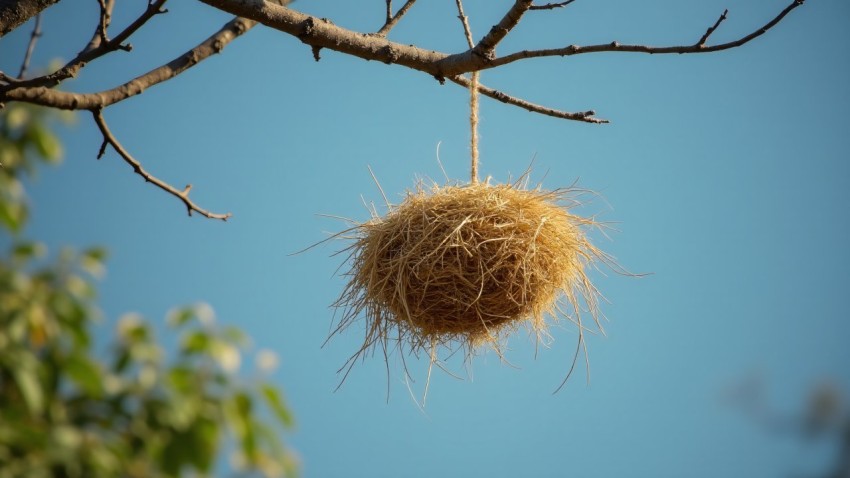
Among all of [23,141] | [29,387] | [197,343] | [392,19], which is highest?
[392,19]

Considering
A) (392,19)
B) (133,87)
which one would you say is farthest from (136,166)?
(392,19)

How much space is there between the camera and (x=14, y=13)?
62.4 inches

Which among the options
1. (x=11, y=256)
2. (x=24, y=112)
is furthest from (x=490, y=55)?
(x=11, y=256)

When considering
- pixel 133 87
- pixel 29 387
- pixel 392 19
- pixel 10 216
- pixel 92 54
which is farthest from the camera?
pixel 392 19

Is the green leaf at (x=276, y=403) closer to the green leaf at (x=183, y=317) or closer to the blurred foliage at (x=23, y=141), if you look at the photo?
the green leaf at (x=183, y=317)

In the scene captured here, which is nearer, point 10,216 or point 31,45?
point 10,216

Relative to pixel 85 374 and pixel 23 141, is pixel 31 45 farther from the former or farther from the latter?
pixel 85 374

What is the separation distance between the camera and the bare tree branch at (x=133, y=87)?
5.01 feet

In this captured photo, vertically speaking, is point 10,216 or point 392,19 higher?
point 392,19

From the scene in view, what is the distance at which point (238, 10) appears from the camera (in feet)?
5.56

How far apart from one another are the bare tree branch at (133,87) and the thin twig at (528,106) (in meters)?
0.46

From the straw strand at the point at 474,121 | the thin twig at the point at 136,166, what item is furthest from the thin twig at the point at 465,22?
the thin twig at the point at 136,166

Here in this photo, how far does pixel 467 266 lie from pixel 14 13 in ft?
3.12

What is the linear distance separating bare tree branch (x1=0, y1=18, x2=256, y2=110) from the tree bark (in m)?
0.14
